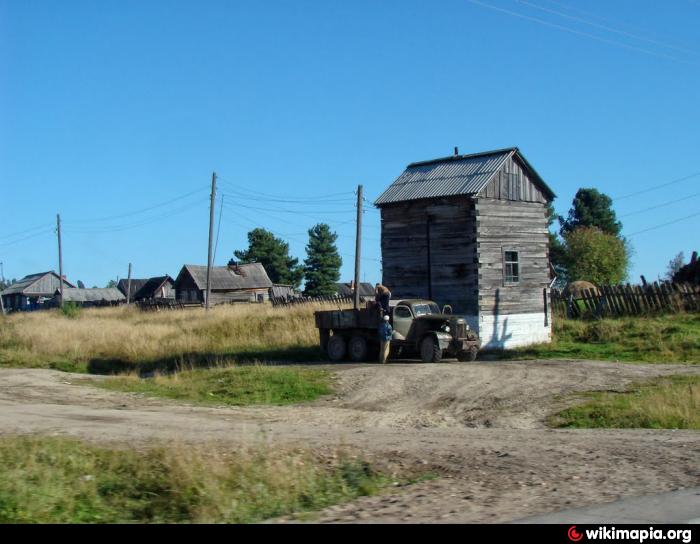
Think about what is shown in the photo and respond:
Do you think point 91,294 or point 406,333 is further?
point 91,294

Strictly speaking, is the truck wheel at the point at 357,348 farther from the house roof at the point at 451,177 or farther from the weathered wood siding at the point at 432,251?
the house roof at the point at 451,177

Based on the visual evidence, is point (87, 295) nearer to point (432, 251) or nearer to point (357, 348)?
point (432, 251)

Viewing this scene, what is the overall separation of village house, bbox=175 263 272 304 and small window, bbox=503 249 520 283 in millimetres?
46614

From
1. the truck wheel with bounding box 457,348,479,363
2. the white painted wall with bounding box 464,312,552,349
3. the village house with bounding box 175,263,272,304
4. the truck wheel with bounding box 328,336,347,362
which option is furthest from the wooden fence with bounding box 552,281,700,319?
the village house with bounding box 175,263,272,304

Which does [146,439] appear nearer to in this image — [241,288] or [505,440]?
[505,440]

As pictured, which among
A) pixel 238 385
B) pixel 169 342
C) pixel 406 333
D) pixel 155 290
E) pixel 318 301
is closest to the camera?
pixel 238 385

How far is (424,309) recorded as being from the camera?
25.1m

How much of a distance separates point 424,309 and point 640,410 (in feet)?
35.2

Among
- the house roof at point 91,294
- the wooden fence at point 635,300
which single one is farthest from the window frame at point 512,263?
the house roof at point 91,294

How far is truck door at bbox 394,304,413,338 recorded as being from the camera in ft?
80.5

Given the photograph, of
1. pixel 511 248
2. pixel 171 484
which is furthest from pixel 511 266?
pixel 171 484

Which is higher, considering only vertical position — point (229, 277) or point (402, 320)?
point (229, 277)

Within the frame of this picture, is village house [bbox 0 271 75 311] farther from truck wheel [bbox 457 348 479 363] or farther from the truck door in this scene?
truck wheel [bbox 457 348 479 363]

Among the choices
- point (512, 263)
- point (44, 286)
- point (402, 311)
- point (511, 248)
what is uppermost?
point (44, 286)
